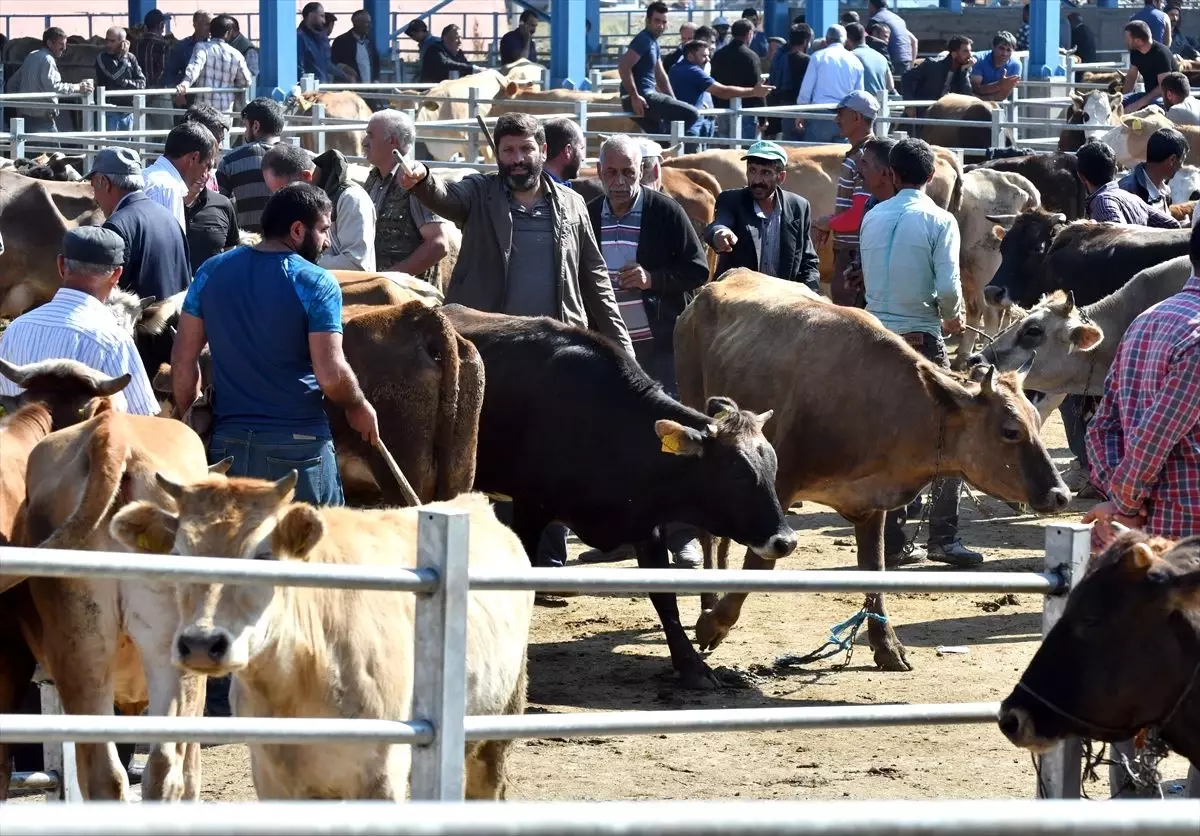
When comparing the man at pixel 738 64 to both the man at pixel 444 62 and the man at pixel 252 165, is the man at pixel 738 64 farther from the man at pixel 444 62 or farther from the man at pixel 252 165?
the man at pixel 252 165

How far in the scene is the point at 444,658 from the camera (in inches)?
142

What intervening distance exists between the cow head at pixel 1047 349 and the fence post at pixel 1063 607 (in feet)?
18.2

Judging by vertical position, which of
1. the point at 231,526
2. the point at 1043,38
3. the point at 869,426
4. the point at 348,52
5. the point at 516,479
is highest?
the point at 1043,38

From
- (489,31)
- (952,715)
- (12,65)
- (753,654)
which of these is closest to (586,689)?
(753,654)

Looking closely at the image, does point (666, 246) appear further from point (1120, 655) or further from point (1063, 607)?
point (1120, 655)

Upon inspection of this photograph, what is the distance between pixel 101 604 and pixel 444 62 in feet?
70.8

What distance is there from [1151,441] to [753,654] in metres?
3.50

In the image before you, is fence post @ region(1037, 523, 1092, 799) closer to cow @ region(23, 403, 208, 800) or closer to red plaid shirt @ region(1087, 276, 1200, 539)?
red plaid shirt @ region(1087, 276, 1200, 539)

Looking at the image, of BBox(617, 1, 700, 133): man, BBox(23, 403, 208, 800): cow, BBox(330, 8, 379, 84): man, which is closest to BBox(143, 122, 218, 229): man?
BBox(23, 403, 208, 800): cow

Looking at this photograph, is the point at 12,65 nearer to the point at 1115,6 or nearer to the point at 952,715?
the point at 1115,6

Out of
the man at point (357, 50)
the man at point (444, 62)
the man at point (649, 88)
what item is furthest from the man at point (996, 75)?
the man at point (357, 50)

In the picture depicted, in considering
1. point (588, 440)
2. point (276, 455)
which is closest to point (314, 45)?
point (588, 440)

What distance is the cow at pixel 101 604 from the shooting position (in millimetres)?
4969

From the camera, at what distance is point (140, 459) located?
16.7 feet
